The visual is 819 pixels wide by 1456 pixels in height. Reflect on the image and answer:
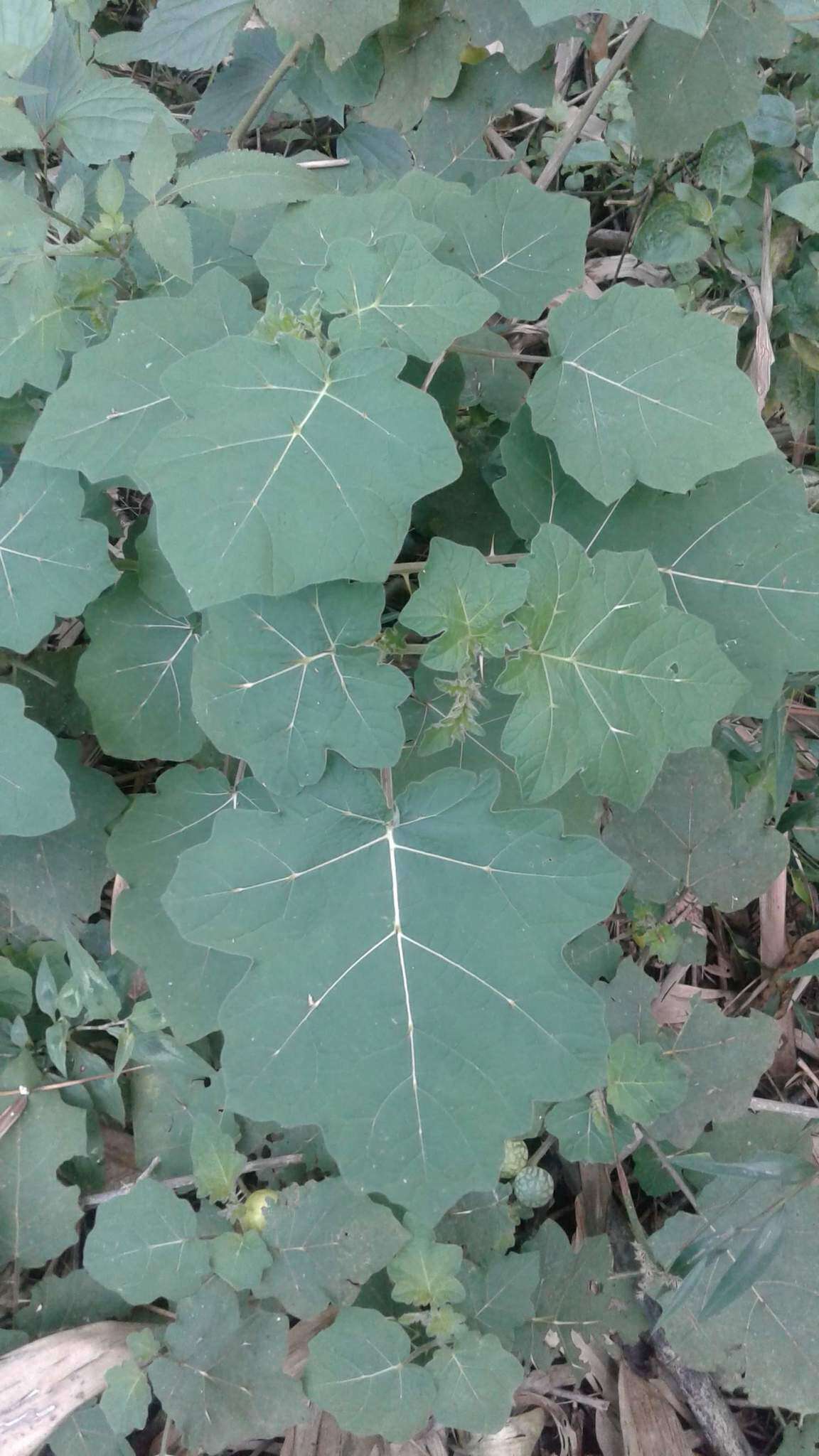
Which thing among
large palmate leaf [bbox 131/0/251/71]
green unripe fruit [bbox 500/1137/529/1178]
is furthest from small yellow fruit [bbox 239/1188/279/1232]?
large palmate leaf [bbox 131/0/251/71]

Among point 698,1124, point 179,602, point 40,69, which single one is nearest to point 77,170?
point 40,69

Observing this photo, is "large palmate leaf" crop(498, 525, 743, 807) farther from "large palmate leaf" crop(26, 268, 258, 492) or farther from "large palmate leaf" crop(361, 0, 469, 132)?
"large palmate leaf" crop(361, 0, 469, 132)

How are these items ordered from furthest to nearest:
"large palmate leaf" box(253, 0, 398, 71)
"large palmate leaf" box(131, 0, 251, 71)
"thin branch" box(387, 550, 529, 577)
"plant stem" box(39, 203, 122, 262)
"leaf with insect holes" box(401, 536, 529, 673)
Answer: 1. "large palmate leaf" box(131, 0, 251, 71)
2. "large palmate leaf" box(253, 0, 398, 71)
3. "plant stem" box(39, 203, 122, 262)
4. "thin branch" box(387, 550, 529, 577)
5. "leaf with insect holes" box(401, 536, 529, 673)

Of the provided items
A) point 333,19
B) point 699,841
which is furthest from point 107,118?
point 699,841

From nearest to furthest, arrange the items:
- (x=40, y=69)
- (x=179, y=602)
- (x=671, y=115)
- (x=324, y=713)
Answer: (x=324, y=713), (x=179, y=602), (x=671, y=115), (x=40, y=69)

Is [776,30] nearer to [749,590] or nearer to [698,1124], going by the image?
[749,590]

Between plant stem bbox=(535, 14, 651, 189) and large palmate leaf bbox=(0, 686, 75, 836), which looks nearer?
large palmate leaf bbox=(0, 686, 75, 836)

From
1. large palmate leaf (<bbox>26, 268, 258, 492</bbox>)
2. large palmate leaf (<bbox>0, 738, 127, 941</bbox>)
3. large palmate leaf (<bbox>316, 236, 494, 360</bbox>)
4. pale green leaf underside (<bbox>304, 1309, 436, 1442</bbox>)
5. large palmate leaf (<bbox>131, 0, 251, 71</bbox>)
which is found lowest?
pale green leaf underside (<bbox>304, 1309, 436, 1442</bbox>)
